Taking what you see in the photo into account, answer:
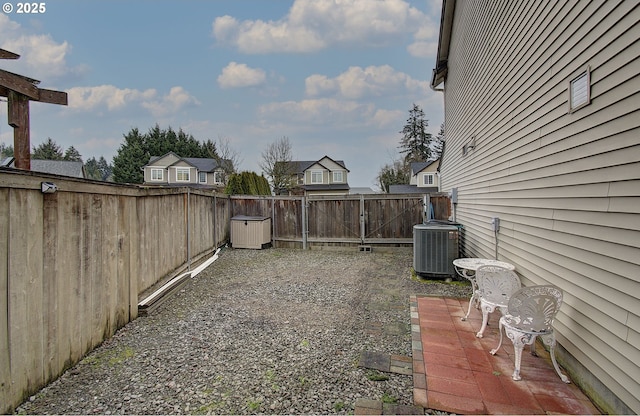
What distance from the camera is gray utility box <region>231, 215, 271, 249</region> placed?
9.27 m

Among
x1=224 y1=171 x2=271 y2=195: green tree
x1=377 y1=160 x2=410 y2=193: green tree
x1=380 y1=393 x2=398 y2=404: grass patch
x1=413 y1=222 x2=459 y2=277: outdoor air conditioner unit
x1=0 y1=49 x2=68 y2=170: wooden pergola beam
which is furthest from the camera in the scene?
x1=377 y1=160 x2=410 y2=193: green tree

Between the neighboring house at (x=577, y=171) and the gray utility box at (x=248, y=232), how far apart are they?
21.4 feet

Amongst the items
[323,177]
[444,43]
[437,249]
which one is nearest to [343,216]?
[437,249]

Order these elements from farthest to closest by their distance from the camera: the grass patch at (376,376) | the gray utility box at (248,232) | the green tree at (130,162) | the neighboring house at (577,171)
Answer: the green tree at (130,162), the gray utility box at (248,232), the grass patch at (376,376), the neighboring house at (577,171)

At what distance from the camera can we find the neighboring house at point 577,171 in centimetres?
184

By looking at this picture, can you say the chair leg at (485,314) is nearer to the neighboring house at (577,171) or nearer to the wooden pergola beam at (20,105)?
the neighboring house at (577,171)

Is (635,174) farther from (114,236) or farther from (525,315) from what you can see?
(114,236)

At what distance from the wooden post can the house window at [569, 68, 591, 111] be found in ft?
15.5

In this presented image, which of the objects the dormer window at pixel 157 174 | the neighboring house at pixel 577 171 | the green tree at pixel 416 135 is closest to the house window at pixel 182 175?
the dormer window at pixel 157 174

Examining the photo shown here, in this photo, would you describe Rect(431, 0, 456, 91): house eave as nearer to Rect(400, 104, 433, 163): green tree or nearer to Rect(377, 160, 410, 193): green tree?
Rect(377, 160, 410, 193): green tree

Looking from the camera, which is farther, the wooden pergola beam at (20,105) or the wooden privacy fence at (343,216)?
the wooden privacy fence at (343,216)

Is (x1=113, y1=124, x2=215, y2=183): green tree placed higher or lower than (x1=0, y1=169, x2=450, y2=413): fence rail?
higher

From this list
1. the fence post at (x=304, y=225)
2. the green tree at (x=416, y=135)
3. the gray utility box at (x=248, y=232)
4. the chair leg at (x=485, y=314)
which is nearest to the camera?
the chair leg at (x=485, y=314)

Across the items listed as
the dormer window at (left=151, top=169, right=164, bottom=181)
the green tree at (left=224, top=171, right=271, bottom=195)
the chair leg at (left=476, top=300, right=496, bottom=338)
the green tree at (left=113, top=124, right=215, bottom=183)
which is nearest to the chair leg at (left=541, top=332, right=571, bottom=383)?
the chair leg at (left=476, top=300, right=496, bottom=338)
